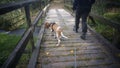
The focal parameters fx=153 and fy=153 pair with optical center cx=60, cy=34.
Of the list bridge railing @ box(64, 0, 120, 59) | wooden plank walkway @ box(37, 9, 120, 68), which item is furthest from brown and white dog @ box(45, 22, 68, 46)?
bridge railing @ box(64, 0, 120, 59)

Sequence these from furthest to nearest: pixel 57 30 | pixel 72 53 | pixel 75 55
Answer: pixel 57 30, pixel 72 53, pixel 75 55

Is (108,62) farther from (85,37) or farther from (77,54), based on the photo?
(85,37)

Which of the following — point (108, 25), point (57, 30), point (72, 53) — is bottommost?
point (72, 53)

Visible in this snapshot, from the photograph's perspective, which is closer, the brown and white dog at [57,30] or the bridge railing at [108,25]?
the bridge railing at [108,25]

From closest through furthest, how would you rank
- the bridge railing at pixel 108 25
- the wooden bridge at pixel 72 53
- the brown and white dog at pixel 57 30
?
the wooden bridge at pixel 72 53
the bridge railing at pixel 108 25
the brown and white dog at pixel 57 30

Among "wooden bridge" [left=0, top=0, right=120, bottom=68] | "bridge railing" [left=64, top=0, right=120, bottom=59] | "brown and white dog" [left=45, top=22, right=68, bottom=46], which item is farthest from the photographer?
"brown and white dog" [left=45, top=22, right=68, bottom=46]

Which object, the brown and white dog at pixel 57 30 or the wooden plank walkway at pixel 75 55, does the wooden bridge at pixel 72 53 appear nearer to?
the wooden plank walkway at pixel 75 55

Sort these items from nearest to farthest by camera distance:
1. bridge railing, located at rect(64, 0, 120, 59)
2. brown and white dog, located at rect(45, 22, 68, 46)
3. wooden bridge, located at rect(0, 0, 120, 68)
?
1. wooden bridge, located at rect(0, 0, 120, 68)
2. bridge railing, located at rect(64, 0, 120, 59)
3. brown and white dog, located at rect(45, 22, 68, 46)

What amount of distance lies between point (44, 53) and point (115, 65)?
1882 mm

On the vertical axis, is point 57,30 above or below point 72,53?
above

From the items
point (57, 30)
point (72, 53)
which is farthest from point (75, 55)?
point (57, 30)

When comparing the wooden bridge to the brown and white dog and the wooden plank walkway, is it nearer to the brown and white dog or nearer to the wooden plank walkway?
the wooden plank walkway

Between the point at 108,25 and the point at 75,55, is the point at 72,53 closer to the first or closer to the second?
the point at 75,55

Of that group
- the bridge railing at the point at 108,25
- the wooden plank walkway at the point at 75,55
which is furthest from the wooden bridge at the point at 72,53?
the bridge railing at the point at 108,25
